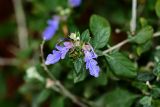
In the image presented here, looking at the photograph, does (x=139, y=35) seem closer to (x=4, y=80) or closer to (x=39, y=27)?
(x=39, y=27)

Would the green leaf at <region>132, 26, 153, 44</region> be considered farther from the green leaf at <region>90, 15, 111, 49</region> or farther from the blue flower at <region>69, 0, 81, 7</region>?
the blue flower at <region>69, 0, 81, 7</region>

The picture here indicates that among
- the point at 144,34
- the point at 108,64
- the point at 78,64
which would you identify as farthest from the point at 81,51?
the point at 144,34

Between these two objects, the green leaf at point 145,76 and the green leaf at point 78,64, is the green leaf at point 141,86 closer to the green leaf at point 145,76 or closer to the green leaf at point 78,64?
the green leaf at point 145,76

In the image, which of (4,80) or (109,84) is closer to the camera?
(109,84)

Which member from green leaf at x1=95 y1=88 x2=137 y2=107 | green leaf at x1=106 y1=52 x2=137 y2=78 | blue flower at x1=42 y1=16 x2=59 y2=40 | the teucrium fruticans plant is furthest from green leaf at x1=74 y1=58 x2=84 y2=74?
blue flower at x1=42 y1=16 x2=59 y2=40

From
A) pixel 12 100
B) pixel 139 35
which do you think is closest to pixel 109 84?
pixel 139 35
